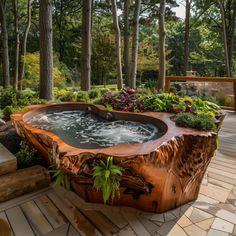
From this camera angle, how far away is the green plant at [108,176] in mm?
1724

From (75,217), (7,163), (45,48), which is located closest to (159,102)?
(75,217)

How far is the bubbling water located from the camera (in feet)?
9.73

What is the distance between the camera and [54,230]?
2.00m

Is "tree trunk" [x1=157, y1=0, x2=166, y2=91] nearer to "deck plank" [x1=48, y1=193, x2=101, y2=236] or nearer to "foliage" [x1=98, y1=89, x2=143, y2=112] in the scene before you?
"foliage" [x1=98, y1=89, x2=143, y2=112]

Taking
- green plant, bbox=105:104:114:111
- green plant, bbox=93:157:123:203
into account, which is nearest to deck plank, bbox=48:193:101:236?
green plant, bbox=93:157:123:203

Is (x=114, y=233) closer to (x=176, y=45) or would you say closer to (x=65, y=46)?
(x=65, y=46)

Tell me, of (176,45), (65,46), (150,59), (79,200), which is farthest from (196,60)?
(79,200)

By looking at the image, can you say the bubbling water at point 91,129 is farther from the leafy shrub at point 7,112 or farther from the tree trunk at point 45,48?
the tree trunk at point 45,48

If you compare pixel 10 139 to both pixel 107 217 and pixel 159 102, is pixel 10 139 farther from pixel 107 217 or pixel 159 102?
pixel 159 102

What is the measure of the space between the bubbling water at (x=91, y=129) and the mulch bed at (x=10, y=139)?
33 cm

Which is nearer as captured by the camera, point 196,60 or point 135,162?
point 135,162

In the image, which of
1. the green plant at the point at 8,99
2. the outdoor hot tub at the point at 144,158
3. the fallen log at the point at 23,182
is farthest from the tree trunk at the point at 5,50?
the fallen log at the point at 23,182

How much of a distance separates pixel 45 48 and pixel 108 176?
15.0ft

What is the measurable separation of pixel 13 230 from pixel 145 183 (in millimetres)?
1252
